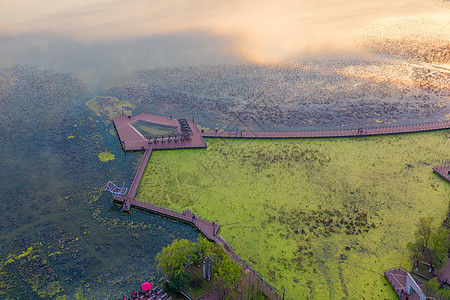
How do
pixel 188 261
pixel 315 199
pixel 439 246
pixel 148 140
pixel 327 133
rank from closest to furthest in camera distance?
pixel 439 246, pixel 188 261, pixel 315 199, pixel 148 140, pixel 327 133

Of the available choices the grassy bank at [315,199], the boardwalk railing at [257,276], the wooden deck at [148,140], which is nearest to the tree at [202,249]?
the boardwalk railing at [257,276]

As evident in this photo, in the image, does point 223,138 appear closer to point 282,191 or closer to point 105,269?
point 282,191

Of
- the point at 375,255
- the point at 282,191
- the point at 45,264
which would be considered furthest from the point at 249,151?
the point at 45,264

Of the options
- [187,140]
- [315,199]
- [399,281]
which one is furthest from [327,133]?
[399,281]

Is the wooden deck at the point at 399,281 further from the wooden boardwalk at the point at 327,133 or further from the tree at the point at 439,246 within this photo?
the wooden boardwalk at the point at 327,133

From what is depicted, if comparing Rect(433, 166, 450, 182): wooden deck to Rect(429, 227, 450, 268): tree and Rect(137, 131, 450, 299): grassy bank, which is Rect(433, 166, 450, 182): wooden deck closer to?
Rect(137, 131, 450, 299): grassy bank

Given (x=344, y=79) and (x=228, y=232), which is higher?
(x=344, y=79)

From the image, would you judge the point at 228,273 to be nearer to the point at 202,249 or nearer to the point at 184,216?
the point at 202,249
